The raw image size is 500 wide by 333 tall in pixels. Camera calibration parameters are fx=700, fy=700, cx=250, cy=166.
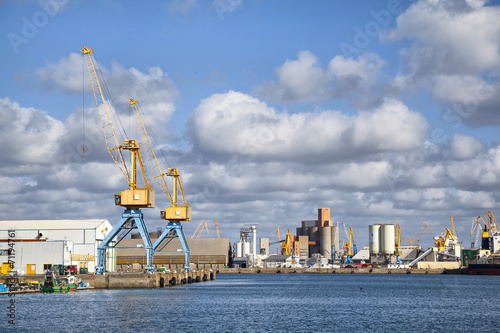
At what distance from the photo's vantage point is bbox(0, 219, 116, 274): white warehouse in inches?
3814

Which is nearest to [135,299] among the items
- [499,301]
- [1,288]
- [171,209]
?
[1,288]

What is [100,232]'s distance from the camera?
394 feet

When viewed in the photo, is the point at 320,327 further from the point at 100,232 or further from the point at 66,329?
the point at 100,232

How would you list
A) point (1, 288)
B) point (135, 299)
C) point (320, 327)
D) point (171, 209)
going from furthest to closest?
point (171, 209), point (1, 288), point (135, 299), point (320, 327)

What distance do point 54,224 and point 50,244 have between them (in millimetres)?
26146

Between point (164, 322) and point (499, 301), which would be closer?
point (164, 322)

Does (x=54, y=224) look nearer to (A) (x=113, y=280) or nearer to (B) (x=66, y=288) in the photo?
(A) (x=113, y=280)

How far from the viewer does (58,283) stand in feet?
276

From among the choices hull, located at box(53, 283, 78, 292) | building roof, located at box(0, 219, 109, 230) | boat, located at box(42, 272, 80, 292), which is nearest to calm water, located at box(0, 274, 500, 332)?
hull, located at box(53, 283, 78, 292)

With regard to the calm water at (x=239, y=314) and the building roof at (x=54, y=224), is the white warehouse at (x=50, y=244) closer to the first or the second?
the building roof at (x=54, y=224)

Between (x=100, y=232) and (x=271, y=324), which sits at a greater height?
(x=100, y=232)

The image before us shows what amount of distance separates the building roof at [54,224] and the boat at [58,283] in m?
33.0

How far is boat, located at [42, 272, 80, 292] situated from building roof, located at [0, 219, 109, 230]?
33.0m

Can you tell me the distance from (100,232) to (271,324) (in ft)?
229
